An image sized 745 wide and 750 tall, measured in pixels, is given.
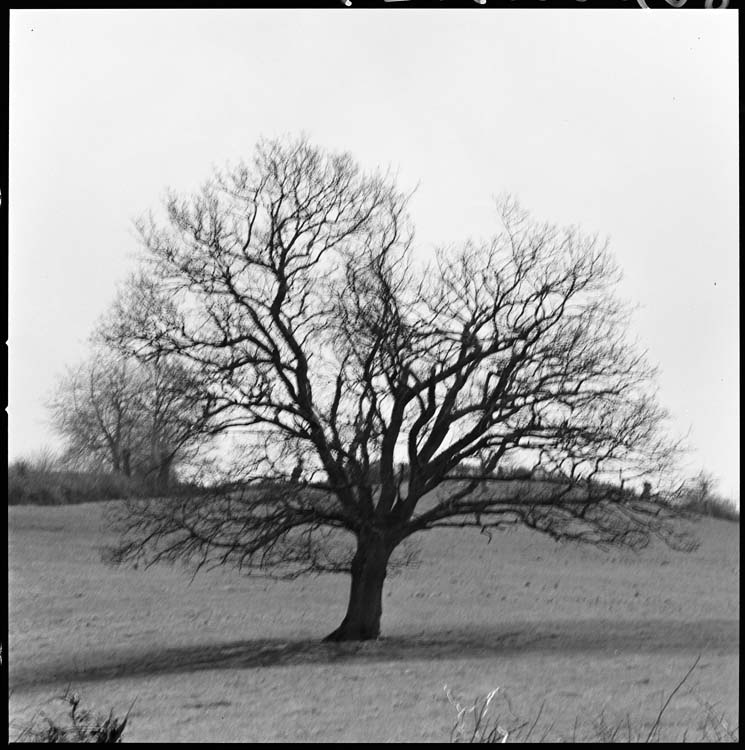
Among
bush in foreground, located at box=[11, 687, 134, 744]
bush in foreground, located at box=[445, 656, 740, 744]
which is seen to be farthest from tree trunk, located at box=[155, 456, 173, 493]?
bush in foreground, located at box=[445, 656, 740, 744]

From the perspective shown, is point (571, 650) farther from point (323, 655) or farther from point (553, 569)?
point (323, 655)

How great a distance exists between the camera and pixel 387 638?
959 centimetres

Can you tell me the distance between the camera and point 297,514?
968cm

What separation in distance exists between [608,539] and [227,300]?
404 cm

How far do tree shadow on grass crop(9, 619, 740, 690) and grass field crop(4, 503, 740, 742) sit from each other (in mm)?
17

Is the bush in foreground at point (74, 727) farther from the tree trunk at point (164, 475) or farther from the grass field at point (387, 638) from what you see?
the tree trunk at point (164, 475)

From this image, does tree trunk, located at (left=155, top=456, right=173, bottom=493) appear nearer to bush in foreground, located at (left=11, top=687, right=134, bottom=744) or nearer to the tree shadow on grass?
the tree shadow on grass

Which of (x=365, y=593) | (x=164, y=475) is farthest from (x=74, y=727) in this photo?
(x=365, y=593)

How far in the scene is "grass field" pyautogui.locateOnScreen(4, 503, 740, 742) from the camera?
8.18 metres

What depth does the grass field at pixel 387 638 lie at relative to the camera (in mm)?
8180

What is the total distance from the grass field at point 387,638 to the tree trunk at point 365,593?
4.2 inches

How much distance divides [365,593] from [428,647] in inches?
28.0

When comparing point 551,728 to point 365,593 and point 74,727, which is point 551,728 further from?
point 74,727

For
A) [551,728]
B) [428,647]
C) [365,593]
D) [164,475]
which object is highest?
[164,475]
